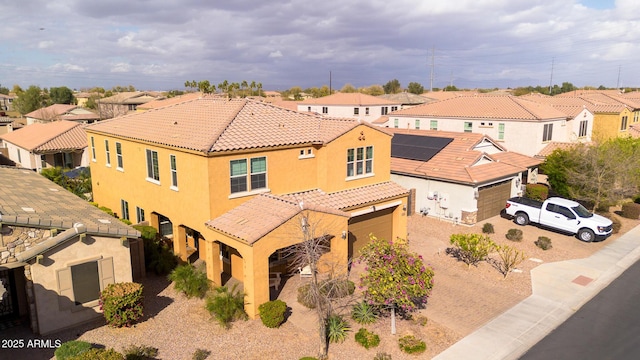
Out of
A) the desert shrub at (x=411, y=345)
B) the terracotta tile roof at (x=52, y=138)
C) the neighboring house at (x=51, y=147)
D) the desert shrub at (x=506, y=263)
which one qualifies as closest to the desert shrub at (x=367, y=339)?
the desert shrub at (x=411, y=345)

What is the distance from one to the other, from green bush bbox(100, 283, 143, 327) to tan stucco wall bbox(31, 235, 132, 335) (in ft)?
2.41

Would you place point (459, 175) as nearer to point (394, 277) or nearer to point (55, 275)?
point (394, 277)

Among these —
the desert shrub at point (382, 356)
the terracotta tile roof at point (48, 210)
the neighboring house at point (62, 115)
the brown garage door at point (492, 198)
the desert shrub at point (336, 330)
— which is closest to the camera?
the desert shrub at point (382, 356)

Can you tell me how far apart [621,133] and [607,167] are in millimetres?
23194

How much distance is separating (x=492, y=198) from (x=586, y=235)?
583 centimetres

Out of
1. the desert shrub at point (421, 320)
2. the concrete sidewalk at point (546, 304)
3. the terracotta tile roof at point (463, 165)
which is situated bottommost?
the concrete sidewalk at point (546, 304)

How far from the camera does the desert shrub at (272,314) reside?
1492 centimetres

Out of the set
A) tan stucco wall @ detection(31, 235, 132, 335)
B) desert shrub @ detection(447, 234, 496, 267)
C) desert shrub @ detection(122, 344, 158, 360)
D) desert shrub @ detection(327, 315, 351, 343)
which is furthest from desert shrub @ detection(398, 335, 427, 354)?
tan stucco wall @ detection(31, 235, 132, 335)

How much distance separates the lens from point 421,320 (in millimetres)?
15703

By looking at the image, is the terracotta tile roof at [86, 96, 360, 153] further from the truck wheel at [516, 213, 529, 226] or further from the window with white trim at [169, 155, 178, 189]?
the truck wheel at [516, 213, 529, 226]

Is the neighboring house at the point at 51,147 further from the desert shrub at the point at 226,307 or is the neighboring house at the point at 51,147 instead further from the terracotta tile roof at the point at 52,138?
the desert shrub at the point at 226,307

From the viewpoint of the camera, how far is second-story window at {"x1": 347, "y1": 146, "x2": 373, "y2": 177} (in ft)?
70.6

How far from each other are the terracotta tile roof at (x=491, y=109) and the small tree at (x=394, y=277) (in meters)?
26.9

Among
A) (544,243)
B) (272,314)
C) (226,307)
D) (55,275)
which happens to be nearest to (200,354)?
(226,307)
